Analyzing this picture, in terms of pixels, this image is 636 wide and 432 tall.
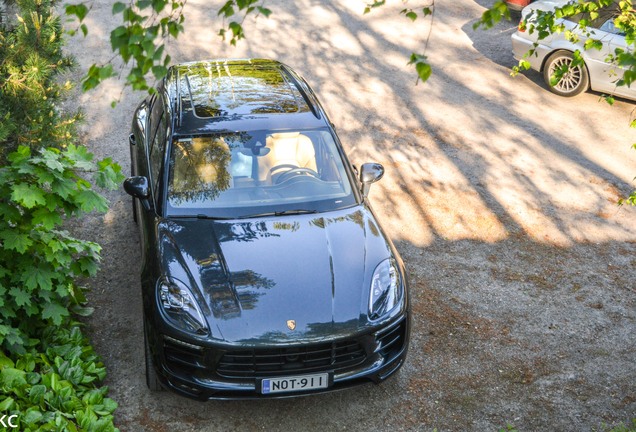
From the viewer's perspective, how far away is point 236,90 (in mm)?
6887

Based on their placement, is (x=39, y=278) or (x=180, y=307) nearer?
(x=180, y=307)

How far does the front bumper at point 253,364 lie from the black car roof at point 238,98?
6.92ft

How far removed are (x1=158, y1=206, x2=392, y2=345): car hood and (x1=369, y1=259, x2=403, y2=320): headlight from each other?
0.18 feet

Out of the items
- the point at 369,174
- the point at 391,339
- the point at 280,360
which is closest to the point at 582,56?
the point at 369,174

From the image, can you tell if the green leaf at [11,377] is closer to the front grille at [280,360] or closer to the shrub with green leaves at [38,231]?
the shrub with green leaves at [38,231]

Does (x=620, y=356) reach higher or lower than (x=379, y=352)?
lower

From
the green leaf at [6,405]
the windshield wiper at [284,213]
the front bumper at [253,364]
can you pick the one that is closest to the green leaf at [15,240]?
the green leaf at [6,405]

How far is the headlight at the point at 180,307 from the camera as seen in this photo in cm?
500

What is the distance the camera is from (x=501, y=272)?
7480mm

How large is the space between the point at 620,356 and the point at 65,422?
454 centimetres

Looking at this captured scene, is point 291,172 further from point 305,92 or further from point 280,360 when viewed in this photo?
point 280,360

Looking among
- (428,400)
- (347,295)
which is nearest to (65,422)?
(347,295)

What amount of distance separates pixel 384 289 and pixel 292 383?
1.00m

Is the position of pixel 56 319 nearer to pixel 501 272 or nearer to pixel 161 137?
pixel 161 137
